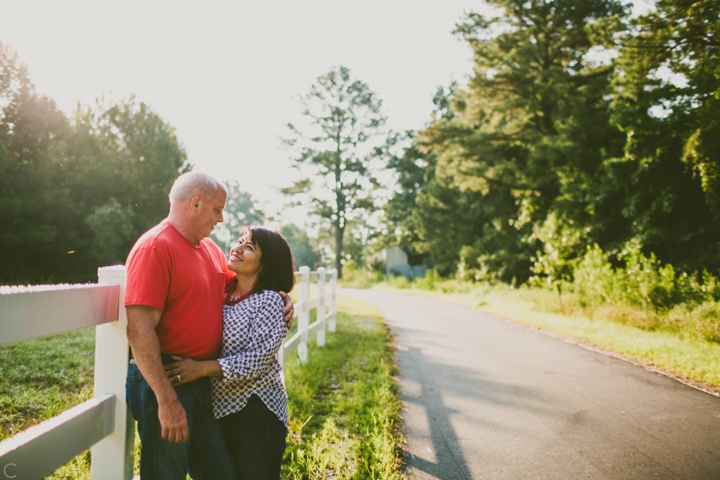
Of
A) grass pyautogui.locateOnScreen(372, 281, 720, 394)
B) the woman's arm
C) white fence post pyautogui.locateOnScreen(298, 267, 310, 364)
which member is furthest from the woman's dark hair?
grass pyautogui.locateOnScreen(372, 281, 720, 394)

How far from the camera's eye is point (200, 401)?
210 centimetres

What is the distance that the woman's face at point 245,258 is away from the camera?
95.3 inches

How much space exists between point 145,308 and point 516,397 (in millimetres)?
4351

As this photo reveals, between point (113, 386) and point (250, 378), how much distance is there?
64cm

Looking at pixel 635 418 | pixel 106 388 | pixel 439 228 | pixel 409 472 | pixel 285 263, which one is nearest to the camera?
pixel 106 388

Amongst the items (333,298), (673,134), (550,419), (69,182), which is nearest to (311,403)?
(550,419)

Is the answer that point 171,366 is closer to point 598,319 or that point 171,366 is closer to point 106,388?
point 106,388

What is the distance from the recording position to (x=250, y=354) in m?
2.17

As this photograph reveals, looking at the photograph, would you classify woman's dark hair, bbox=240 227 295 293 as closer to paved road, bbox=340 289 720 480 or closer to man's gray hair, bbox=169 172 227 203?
man's gray hair, bbox=169 172 227 203

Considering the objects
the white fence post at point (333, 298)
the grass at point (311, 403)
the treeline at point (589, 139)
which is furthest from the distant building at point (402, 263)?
the grass at point (311, 403)

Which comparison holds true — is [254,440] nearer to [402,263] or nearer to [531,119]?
[531,119]

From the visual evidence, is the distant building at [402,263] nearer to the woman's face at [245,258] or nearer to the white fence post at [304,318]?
the white fence post at [304,318]

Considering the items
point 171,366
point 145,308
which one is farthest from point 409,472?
point 145,308

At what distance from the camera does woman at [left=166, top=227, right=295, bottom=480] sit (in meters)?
2.15
